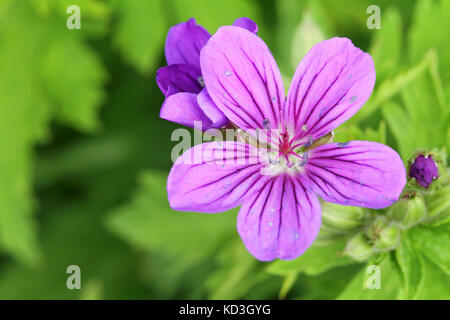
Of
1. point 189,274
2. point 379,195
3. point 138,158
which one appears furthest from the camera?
point 138,158

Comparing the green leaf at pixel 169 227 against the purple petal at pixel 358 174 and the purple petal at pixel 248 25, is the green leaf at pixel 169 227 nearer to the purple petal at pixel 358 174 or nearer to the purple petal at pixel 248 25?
the purple petal at pixel 358 174

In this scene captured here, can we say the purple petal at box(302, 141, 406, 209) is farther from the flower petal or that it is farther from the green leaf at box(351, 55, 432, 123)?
the green leaf at box(351, 55, 432, 123)

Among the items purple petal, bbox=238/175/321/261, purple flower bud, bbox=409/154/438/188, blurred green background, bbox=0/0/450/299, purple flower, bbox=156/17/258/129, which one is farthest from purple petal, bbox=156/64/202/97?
purple flower bud, bbox=409/154/438/188

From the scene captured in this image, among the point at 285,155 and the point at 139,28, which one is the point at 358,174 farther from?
the point at 139,28

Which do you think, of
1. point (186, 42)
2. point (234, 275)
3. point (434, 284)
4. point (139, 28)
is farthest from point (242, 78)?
point (139, 28)

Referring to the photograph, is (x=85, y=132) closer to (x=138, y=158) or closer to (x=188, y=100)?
(x=138, y=158)
